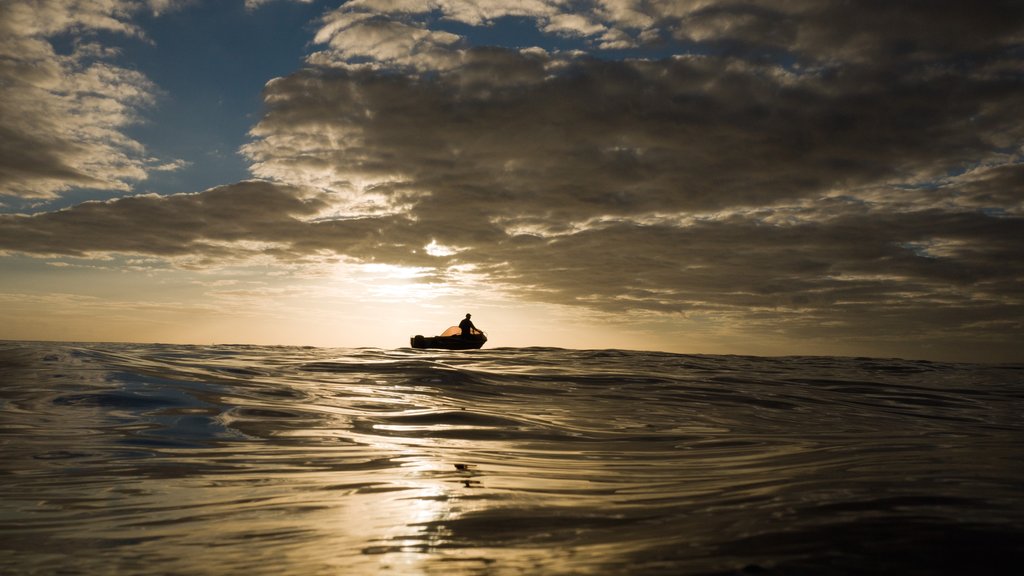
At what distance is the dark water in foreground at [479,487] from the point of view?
218cm

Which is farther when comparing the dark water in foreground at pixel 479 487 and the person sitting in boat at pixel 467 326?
the person sitting in boat at pixel 467 326

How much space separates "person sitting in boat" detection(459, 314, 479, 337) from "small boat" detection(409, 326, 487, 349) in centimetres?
12

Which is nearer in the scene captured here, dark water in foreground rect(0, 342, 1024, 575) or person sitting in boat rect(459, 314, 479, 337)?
dark water in foreground rect(0, 342, 1024, 575)

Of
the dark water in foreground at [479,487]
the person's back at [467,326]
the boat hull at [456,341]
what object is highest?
the person's back at [467,326]

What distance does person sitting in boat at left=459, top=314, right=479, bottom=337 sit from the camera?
3653 cm

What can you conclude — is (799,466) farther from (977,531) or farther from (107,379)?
(107,379)

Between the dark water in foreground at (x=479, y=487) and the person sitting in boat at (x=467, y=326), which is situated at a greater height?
the person sitting in boat at (x=467, y=326)

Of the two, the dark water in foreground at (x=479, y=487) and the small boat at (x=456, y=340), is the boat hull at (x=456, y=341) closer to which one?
the small boat at (x=456, y=340)

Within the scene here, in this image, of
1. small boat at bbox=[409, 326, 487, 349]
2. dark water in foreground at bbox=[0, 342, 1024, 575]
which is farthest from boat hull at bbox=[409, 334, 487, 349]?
dark water in foreground at bbox=[0, 342, 1024, 575]

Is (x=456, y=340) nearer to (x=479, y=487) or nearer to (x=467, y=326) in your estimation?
(x=467, y=326)

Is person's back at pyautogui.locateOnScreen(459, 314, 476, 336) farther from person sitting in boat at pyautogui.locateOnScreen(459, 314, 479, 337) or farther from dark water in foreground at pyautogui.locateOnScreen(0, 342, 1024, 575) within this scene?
dark water in foreground at pyautogui.locateOnScreen(0, 342, 1024, 575)

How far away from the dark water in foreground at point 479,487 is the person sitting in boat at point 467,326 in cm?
2699

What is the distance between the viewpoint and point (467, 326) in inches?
1446

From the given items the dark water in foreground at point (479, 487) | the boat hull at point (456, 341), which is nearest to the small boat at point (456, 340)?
the boat hull at point (456, 341)
